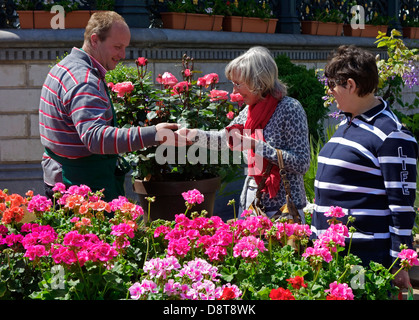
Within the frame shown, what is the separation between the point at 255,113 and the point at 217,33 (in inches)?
205

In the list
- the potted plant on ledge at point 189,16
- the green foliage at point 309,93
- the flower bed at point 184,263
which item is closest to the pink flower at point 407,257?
the flower bed at point 184,263

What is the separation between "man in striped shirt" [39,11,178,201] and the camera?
3.38 m

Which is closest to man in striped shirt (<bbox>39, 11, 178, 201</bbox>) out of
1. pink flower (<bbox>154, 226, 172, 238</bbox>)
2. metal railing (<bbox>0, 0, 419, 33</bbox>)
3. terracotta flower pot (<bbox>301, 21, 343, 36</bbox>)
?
pink flower (<bbox>154, 226, 172, 238</bbox>)

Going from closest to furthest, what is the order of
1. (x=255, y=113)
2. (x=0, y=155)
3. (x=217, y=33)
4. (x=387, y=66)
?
(x=255, y=113)
(x=387, y=66)
(x=0, y=155)
(x=217, y=33)

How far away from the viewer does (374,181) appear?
9.30ft

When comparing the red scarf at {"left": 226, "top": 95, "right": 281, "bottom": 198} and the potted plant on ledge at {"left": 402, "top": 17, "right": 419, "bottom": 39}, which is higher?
the potted plant on ledge at {"left": 402, "top": 17, "right": 419, "bottom": 39}

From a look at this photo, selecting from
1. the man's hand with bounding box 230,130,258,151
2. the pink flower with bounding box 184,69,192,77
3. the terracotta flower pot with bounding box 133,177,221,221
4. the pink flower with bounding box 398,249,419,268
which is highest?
the pink flower with bounding box 184,69,192,77

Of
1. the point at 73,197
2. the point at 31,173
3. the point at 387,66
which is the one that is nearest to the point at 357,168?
the point at 73,197

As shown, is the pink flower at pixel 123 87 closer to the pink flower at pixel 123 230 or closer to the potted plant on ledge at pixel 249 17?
the pink flower at pixel 123 230

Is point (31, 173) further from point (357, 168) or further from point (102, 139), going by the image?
point (357, 168)

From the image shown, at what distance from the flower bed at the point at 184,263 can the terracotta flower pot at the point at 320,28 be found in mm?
8724

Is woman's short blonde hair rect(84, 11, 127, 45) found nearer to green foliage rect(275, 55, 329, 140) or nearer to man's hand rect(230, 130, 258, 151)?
man's hand rect(230, 130, 258, 151)

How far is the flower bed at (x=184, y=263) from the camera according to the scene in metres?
2.12

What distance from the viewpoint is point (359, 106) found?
117 inches
